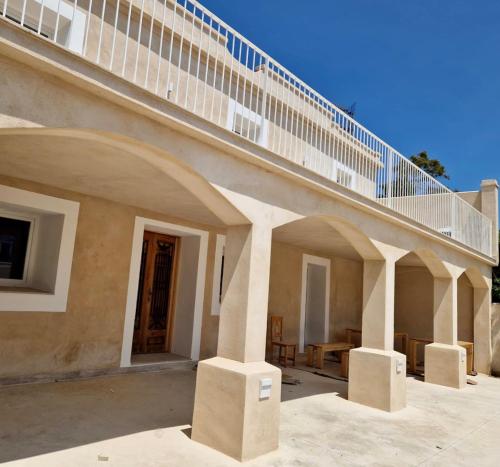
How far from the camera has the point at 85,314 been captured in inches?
255

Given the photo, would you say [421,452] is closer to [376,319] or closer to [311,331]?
[376,319]

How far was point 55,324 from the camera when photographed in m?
6.12

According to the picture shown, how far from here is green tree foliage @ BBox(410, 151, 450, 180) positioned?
29109mm

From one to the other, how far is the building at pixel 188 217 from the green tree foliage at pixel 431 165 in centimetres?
1895

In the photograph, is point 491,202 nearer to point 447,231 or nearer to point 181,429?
point 447,231

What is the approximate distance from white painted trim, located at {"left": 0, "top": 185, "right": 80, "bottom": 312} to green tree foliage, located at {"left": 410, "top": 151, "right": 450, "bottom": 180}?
27455mm

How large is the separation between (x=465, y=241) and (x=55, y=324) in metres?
9.24

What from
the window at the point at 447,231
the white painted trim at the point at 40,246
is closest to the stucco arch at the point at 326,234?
the window at the point at 447,231

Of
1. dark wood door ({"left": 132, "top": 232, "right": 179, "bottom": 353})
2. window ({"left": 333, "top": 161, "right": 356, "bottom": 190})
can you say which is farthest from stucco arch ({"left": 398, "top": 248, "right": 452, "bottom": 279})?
dark wood door ({"left": 132, "top": 232, "right": 179, "bottom": 353})

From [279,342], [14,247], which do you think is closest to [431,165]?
[279,342]

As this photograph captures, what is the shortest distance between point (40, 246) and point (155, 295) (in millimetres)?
2562

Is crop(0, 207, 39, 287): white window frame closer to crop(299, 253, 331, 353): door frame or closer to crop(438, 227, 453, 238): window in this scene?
crop(299, 253, 331, 353): door frame

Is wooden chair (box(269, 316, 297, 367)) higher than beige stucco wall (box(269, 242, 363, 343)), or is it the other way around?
beige stucco wall (box(269, 242, 363, 343))

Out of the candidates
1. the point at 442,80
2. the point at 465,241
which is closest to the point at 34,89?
the point at 465,241
